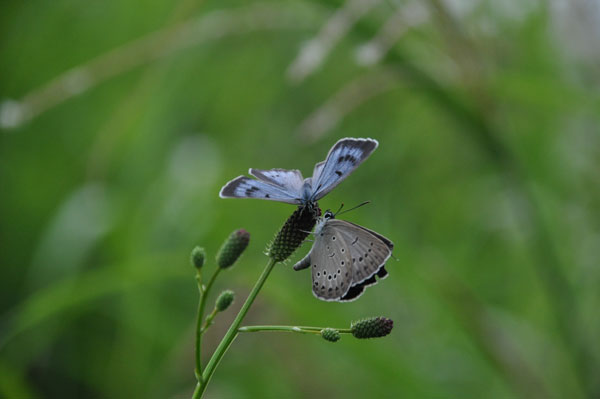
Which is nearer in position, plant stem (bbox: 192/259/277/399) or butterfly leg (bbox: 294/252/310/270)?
plant stem (bbox: 192/259/277/399)

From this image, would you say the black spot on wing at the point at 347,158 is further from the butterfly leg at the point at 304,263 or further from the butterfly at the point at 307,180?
the butterfly leg at the point at 304,263

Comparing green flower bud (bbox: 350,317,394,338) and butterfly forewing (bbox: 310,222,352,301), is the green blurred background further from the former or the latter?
green flower bud (bbox: 350,317,394,338)

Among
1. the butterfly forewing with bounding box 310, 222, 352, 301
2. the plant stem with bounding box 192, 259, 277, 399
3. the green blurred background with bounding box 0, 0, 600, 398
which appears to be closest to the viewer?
the plant stem with bounding box 192, 259, 277, 399

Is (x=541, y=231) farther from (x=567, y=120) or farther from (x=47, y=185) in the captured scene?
(x=47, y=185)

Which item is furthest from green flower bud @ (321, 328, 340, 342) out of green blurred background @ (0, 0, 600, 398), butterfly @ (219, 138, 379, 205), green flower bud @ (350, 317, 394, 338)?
green blurred background @ (0, 0, 600, 398)

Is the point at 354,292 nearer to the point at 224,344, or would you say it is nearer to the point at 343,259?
the point at 343,259

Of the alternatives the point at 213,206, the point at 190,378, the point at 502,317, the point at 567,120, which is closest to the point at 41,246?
the point at 213,206
